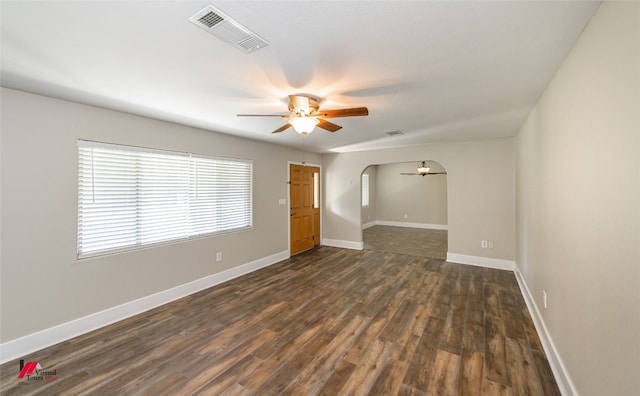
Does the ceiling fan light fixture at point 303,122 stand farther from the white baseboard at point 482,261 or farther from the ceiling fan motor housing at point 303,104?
the white baseboard at point 482,261

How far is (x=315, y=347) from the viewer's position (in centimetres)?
241

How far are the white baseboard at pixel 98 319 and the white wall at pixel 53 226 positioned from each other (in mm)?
57

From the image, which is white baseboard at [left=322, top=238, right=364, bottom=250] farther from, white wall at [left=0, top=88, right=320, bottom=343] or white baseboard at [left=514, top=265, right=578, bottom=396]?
white wall at [left=0, top=88, right=320, bottom=343]

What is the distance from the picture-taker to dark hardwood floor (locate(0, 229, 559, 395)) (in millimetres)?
1949

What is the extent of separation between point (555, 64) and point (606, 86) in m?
0.85

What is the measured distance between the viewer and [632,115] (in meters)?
1.04

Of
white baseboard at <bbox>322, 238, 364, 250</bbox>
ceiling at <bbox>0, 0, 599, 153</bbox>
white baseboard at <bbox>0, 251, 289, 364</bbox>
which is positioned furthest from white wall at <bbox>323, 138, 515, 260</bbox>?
white baseboard at <bbox>0, 251, 289, 364</bbox>

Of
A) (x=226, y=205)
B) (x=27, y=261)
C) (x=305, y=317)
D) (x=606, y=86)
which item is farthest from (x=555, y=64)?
(x=27, y=261)

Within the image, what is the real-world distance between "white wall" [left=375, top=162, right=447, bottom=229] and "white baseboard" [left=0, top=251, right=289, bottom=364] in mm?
7199

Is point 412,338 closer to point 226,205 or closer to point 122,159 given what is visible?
point 226,205

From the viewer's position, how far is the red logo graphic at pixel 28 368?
6.88 ft

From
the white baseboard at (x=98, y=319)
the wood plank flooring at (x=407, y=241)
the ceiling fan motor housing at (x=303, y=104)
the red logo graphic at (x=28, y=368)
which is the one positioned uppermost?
the ceiling fan motor housing at (x=303, y=104)

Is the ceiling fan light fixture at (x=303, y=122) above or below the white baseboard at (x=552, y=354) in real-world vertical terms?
above

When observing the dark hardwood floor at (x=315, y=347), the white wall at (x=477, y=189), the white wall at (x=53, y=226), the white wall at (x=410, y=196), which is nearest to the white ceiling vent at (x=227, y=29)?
the white wall at (x=53, y=226)
